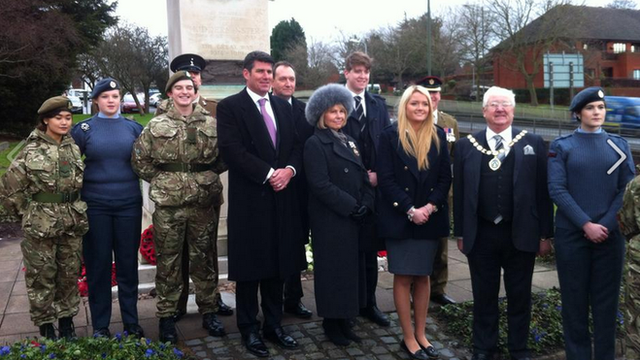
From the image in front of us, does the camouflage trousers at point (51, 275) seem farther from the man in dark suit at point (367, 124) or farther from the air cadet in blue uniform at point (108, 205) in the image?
the man in dark suit at point (367, 124)

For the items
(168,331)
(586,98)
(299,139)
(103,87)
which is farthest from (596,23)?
(168,331)

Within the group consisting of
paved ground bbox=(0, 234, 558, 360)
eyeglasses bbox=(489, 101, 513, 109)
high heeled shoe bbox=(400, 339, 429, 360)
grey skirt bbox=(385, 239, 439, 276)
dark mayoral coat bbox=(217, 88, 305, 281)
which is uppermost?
eyeglasses bbox=(489, 101, 513, 109)

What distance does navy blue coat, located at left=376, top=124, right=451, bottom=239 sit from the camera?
182 inches

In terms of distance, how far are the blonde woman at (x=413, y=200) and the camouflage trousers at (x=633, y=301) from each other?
56.0 inches

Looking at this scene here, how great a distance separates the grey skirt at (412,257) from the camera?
4.63m

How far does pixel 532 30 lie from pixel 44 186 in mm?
44412

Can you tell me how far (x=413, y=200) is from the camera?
465 centimetres

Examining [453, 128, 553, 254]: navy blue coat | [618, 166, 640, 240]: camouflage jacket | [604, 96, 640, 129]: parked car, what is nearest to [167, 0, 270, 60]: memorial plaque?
[453, 128, 553, 254]: navy blue coat

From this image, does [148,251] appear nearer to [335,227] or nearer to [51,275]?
[51,275]

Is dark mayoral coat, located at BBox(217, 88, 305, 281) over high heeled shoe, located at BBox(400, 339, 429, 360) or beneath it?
over

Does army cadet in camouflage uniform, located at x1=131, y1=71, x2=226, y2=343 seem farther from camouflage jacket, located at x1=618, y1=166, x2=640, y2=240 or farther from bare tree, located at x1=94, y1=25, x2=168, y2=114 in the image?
bare tree, located at x1=94, y1=25, x2=168, y2=114

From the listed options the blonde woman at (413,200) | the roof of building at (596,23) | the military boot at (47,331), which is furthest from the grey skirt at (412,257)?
the roof of building at (596,23)

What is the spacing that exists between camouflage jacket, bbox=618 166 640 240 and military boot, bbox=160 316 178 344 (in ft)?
10.6

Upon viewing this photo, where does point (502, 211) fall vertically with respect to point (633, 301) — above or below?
above
